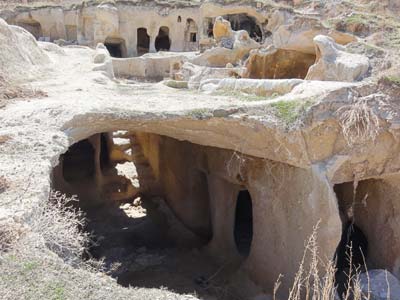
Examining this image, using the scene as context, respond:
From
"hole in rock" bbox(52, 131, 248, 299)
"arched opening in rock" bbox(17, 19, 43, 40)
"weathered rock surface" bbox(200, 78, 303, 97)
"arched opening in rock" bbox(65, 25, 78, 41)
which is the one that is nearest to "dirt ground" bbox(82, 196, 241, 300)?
"hole in rock" bbox(52, 131, 248, 299)

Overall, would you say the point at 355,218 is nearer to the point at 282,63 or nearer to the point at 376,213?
the point at 376,213

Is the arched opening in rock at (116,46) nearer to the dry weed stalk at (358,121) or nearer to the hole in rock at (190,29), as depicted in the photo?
the hole in rock at (190,29)

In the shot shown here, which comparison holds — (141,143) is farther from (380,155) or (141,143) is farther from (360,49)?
(380,155)

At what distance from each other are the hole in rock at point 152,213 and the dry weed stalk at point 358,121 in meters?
4.22

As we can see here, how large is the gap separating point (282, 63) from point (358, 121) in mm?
7123

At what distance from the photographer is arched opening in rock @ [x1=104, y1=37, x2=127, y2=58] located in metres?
29.1

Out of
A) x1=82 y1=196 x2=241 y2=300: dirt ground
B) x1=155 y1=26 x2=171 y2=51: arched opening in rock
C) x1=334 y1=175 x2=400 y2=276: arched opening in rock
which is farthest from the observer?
x1=155 y1=26 x2=171 y2=51: arched opening in rock

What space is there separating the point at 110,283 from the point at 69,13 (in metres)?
26.5

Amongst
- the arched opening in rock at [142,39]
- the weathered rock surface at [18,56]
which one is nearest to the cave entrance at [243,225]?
→ the weathered rock surface at [18,56]

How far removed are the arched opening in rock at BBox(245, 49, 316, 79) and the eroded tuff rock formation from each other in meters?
0.03

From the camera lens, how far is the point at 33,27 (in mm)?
28828

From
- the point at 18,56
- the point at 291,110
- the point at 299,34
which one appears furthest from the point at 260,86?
the point at 18,56

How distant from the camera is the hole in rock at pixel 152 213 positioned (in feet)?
32.3

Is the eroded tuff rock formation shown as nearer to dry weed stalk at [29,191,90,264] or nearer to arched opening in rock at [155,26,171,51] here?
dry weed stalk at [29,191,90,264]
